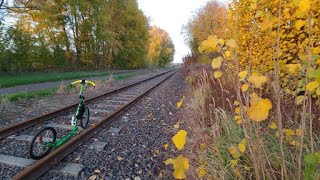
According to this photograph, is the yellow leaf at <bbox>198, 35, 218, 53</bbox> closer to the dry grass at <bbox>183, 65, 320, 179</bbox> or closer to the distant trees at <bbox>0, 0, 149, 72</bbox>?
the dry grass at <bbox>183, 65, 320, 179</bbox>

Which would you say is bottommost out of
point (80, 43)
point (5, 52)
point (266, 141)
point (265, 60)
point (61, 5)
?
point (266, 141)

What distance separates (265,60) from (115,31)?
107 ft

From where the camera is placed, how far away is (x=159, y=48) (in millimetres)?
67688

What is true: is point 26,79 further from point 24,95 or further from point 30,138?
point 30,138

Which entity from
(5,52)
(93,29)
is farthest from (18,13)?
(93,29)

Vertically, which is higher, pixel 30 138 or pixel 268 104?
pixel 268 104

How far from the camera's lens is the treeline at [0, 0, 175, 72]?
17.3 m

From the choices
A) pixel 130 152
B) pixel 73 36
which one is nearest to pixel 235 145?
pixel 130 152

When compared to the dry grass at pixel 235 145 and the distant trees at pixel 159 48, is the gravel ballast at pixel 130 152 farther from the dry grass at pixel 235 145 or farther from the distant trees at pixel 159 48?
the distant trees at pixel 159 48

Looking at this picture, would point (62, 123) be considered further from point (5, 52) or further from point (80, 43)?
point (80, 43)

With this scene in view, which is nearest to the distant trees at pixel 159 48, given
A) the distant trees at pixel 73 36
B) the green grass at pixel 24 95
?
the distant trees at pixel 73 36

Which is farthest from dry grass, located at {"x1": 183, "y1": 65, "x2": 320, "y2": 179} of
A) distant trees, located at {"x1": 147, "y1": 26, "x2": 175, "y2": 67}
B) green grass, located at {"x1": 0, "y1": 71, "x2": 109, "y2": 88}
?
distant trees, located at {"x1": 147, "y1": 26, "x2": 175, "y2": 67}

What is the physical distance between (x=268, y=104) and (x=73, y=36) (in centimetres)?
2819

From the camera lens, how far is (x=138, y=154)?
366 cm
